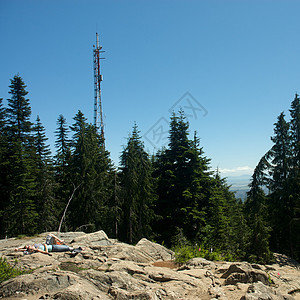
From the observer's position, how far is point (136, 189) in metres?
21.2

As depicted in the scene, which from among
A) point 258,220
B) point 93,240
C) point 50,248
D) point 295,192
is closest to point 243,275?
point 93,240

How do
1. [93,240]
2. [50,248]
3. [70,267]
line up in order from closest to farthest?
[70,267], [50,248], [93,240]

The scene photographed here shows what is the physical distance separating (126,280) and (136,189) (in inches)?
540

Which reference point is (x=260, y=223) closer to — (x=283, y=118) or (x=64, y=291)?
(x=283, y=118)

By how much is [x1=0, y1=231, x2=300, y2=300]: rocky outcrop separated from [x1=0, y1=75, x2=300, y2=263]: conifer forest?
31.4 ft

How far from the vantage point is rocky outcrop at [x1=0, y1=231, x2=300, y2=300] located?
6.14 m

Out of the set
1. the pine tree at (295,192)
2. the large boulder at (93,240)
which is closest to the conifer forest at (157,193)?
the pine tree at (295,192)

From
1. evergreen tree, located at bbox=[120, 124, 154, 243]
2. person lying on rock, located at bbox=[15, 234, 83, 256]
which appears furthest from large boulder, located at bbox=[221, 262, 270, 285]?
evergreen tree, located at bbox=[120, 124, 154, 243]

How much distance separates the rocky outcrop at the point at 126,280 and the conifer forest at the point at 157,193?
957 centimetres

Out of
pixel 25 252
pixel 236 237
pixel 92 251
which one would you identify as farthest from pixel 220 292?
pixel 236 237

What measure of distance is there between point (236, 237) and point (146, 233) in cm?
753

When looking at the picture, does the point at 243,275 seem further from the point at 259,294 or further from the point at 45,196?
the point at 45,196

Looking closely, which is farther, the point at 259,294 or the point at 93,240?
the point at 93,240

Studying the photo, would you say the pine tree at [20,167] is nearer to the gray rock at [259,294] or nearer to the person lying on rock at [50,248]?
the person lying on rock at [50,248]
